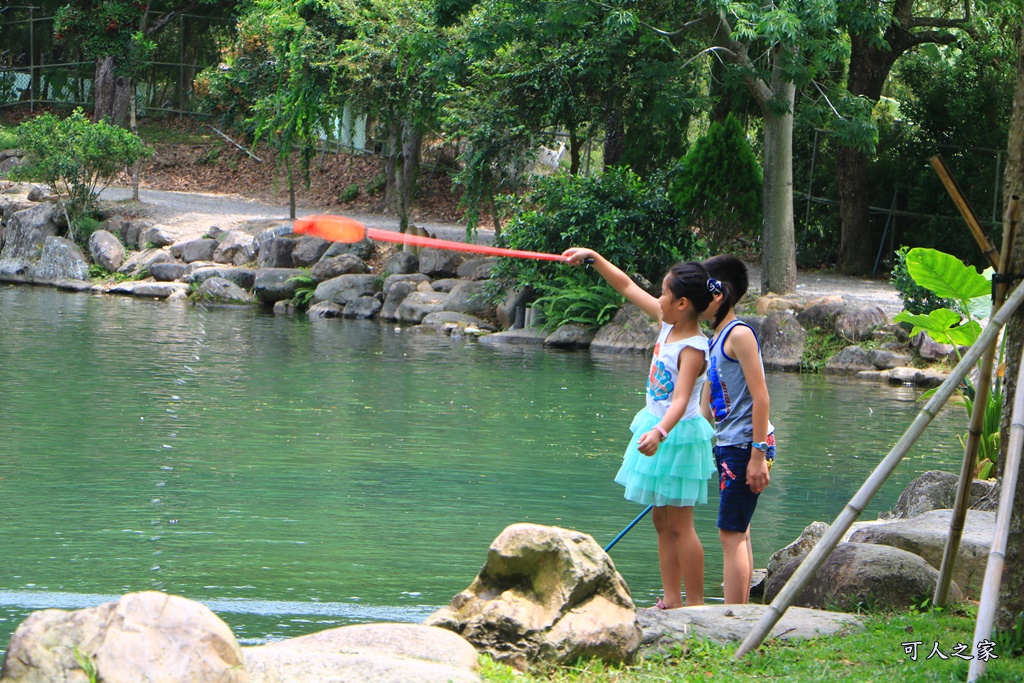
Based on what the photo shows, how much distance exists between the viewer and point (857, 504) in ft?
13.8

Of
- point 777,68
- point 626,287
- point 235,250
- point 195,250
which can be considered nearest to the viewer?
point 626,287

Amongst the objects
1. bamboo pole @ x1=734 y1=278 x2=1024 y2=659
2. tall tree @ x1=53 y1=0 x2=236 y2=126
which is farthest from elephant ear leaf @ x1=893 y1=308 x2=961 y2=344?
tall tree @ x1=53 y1=0 x2=236 y2=126

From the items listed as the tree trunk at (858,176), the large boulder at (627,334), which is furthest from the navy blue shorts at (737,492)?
the tree trunk at (858,176)

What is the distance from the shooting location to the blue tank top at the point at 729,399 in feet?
16.7

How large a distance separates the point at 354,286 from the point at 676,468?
1599 cm

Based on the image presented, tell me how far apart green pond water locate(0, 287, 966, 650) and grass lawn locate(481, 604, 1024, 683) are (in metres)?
1.42

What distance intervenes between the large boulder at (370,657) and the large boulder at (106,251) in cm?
2025

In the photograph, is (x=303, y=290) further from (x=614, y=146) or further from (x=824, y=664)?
(x=824, y=664)

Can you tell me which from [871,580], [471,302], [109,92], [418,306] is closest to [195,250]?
[418,306]

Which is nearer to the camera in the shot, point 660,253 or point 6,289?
point 660,253

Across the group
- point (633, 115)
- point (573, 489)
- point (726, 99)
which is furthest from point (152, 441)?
point (726, 99)

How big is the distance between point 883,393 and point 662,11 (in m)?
6.67

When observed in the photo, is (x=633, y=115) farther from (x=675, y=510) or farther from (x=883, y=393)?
(x=675, y=510)

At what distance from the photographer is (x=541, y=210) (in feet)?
62.3
